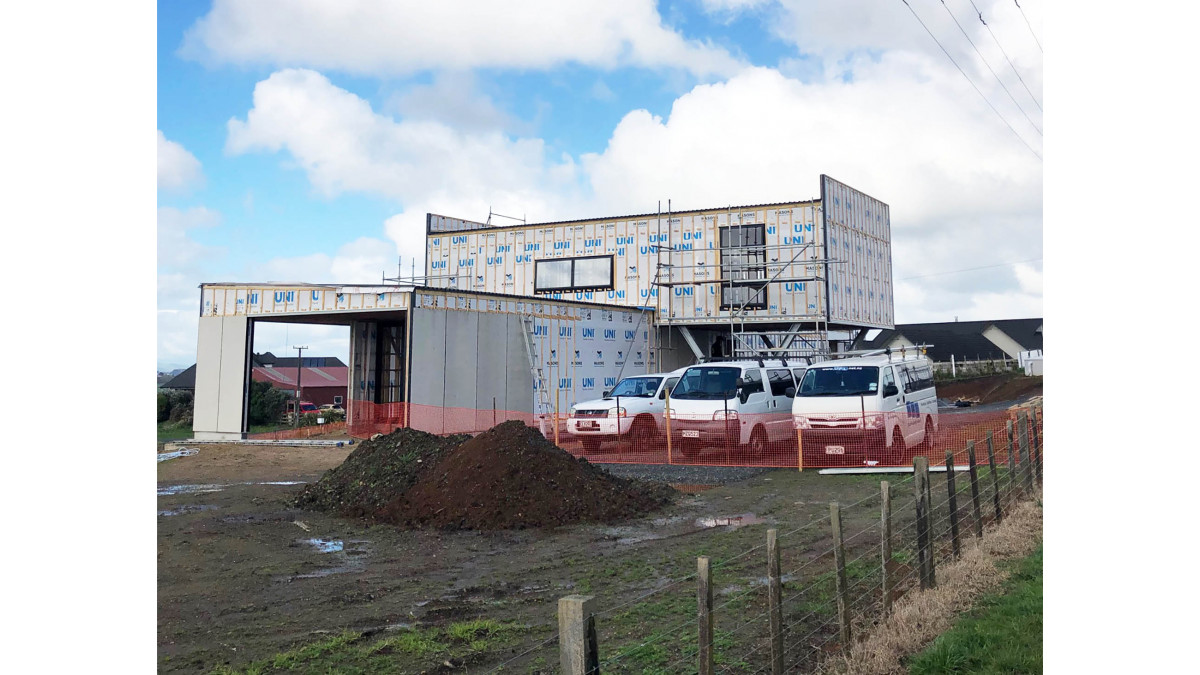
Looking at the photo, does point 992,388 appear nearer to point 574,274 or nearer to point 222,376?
point 574,274

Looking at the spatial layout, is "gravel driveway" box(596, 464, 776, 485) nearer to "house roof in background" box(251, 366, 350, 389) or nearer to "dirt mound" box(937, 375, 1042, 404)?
"dirt mound" box(937, 375, 1042, 404)

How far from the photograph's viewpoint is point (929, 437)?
1789 centimetres

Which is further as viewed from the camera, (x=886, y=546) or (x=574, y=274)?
(x=574, y=274)

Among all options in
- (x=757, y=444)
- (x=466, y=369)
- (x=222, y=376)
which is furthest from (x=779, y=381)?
(x=222, y=376)

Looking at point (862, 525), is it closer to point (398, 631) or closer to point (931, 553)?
point (931, 553)

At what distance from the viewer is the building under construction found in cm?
2345

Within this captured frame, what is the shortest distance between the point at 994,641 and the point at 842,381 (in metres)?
11.0

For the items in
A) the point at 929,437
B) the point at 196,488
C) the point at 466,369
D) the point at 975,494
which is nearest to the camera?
the point at 975,494

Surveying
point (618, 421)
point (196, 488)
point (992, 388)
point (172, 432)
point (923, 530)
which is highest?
point (992, 388)

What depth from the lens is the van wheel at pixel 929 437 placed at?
17487 millimetres

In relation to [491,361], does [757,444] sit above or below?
below

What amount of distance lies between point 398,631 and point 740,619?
2723 mm

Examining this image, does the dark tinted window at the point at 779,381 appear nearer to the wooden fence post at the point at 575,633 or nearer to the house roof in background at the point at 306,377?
the wooden fence post at the point at 575,633

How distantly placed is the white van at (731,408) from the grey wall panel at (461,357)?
7.19 meters
